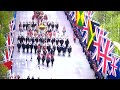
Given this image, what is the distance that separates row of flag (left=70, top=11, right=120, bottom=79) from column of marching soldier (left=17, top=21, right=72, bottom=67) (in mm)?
501

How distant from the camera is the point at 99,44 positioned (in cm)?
1446

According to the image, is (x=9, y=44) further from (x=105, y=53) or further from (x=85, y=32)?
(x=105, y=53)

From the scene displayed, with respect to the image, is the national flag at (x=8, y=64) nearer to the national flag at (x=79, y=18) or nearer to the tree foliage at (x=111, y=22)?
the national flag at (x=79, y=18)

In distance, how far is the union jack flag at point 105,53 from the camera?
14352mm

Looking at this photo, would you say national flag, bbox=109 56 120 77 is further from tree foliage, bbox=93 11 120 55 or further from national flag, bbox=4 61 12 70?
national flag, bbox=4 61 12 70

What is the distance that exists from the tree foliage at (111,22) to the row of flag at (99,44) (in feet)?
0.31

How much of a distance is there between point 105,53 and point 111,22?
0.74 metres

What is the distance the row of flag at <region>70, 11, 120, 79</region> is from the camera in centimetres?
1426

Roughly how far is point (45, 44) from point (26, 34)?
50 centimetres

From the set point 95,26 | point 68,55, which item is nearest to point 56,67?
point 68,55

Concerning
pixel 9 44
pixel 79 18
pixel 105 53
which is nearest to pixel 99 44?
pixel 105 53

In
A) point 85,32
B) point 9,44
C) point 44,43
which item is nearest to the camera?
point 9,44

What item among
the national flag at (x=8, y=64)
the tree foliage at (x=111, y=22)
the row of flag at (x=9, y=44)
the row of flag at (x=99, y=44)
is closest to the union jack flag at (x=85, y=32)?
the row of flag at (x=99, y=44)
